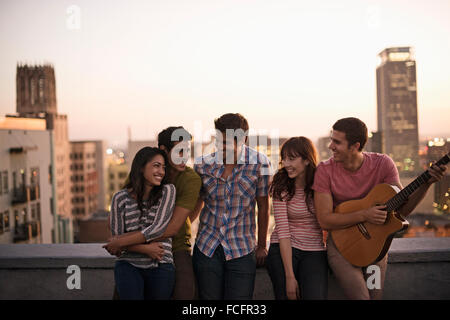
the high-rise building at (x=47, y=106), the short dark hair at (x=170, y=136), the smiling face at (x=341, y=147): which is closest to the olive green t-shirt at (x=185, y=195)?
the short dark hair at (x=170, y=136)

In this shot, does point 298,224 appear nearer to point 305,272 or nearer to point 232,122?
point 305,272

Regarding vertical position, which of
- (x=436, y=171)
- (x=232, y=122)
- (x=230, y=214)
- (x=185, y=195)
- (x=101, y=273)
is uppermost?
(x=232, y=122)

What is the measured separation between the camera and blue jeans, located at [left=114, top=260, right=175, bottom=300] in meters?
2.10

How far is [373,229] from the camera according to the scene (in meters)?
2.19

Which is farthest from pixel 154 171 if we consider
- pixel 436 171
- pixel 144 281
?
pixel 436 171

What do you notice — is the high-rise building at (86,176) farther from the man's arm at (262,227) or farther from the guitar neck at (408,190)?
the guitar neck at (408,190)

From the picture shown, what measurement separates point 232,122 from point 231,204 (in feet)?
1.41

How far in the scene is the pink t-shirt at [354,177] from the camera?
7.38 ft

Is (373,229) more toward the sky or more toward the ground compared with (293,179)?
more toward the ground

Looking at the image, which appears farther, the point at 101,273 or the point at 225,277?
the point at 101,273

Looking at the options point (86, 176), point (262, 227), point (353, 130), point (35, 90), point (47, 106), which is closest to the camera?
point (353, 130)

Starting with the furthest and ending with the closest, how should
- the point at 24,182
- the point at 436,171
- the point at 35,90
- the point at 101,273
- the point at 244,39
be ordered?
the point at 35,90 → the point at 24,182 → the point at 244,39 → the point at 101,273 → the point at 436,171

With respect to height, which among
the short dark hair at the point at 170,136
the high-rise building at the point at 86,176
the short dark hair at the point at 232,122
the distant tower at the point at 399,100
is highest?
the distant tower at the point at 399,100
